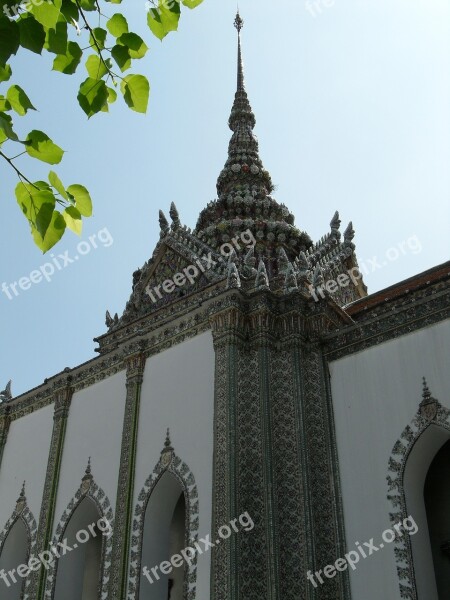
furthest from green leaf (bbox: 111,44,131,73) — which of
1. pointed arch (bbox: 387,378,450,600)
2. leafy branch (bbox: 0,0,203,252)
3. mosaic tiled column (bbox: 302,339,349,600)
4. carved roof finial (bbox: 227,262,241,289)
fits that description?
carved roof finial (bbox: 227,262,241,289)

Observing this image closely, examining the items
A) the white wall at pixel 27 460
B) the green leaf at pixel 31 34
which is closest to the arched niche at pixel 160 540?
the white wall at pixel 27 460

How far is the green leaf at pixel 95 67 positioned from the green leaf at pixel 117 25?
137 millimetres

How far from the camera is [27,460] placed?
14.1 metres

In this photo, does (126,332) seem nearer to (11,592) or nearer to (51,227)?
(11,592)

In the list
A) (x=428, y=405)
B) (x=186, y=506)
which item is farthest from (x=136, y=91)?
(x=186, y=506)

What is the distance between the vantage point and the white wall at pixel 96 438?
480 inches

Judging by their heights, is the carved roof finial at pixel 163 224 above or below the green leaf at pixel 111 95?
above

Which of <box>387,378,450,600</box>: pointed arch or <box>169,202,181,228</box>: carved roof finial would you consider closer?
<box>387,378,450,600</box>: pointed arch

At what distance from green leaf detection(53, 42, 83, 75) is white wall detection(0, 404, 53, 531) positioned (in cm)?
1118

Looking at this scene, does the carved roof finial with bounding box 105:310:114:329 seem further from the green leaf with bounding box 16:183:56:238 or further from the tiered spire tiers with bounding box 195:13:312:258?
the green leaf with bounding box 16:183:56:238

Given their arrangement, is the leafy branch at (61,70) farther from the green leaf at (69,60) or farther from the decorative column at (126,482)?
the decorative column at (126,482)

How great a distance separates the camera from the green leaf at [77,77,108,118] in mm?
3279

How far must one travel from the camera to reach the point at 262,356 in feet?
35.9

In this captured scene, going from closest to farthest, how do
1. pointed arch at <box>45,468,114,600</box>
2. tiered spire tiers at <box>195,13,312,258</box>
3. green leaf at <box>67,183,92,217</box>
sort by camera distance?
green leaf at <box>67,183,92,217</box> → pointed arch at <box>45,468,114,600</box> → tiered spire tiers at <box>195,13,312,258</box>
